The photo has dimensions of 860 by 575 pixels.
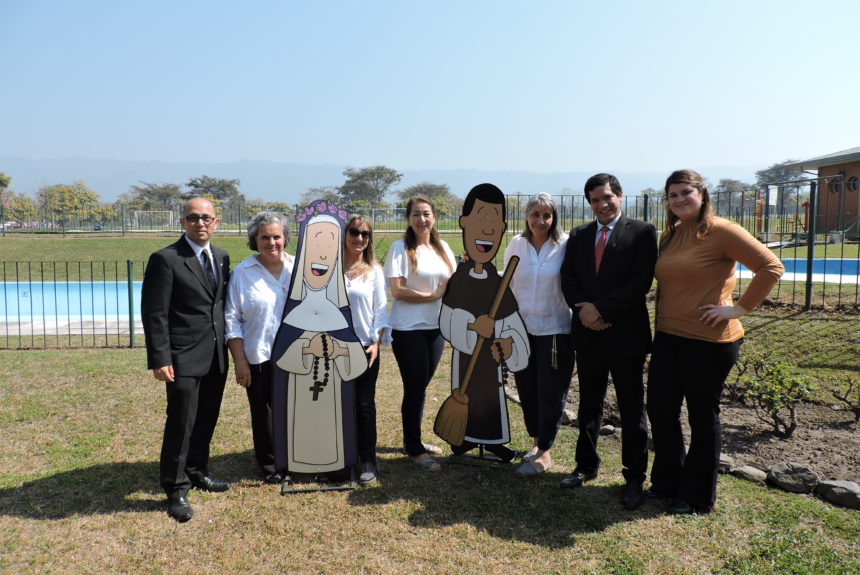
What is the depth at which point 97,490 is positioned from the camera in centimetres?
388

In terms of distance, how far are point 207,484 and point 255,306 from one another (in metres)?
1.23

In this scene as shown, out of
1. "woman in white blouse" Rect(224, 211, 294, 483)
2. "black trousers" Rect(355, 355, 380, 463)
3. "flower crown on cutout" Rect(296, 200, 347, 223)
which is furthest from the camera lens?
"black trousers" Rect(355, 355, 380, 463)

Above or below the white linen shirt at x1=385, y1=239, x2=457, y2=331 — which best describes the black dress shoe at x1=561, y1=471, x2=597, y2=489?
below

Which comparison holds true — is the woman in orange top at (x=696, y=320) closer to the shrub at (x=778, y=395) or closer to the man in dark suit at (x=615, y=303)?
the man in dark suit at (x=615, y=303)

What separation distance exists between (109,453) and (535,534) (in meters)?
3.28

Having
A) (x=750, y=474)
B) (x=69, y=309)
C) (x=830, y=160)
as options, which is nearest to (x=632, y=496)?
(x=750, y=474)

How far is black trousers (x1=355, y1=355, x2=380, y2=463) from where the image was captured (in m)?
4.06

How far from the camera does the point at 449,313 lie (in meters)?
4.10

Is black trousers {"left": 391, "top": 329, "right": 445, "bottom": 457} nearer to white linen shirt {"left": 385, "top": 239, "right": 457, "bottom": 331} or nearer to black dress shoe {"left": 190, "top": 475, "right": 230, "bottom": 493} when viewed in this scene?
white linen shirt {"left": 385, "top": 239, "right": 457, "bottom": 331}

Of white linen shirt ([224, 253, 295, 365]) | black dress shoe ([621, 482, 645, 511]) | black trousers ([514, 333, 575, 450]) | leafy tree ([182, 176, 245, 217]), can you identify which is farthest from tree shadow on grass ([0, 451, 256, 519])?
leafy tree ([182, 176, 245, 217])

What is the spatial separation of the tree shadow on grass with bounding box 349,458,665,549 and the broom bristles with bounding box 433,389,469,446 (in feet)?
0.70

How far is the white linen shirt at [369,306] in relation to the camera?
3.96 meters

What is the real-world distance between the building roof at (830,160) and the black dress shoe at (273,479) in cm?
2178

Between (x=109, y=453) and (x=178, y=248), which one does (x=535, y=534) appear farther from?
(x=109, y=453)
